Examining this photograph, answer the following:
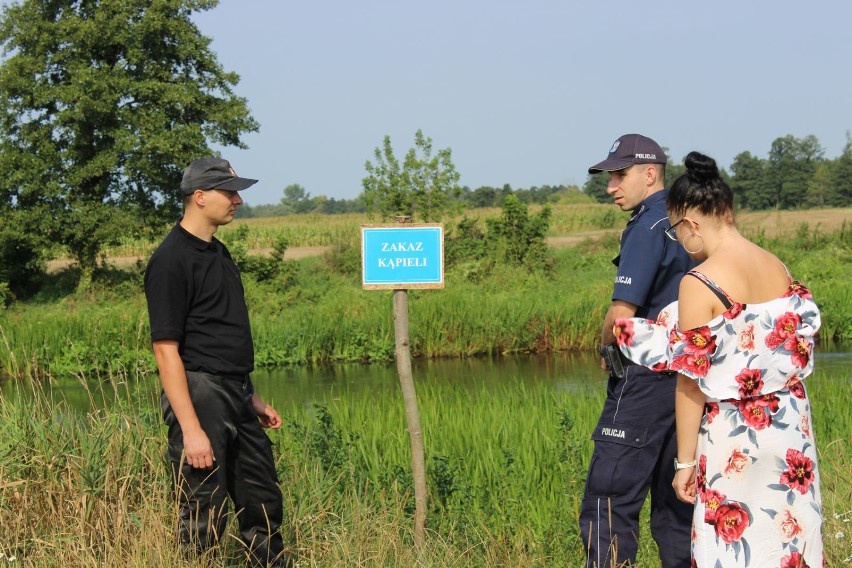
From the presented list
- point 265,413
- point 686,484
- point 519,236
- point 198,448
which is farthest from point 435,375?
point 686,484

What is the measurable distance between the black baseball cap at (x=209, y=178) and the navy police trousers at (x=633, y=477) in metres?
1.60

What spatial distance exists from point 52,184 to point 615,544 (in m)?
19.6

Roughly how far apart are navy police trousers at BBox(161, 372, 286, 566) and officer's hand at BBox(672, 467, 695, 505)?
5.23ft

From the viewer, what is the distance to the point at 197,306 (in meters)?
3.70

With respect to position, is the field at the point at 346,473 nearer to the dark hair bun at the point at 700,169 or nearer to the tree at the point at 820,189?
the dark hair bun at the point at 700,169

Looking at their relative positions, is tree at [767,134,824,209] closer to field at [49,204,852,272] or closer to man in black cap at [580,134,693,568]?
field at [49,204,852,272]

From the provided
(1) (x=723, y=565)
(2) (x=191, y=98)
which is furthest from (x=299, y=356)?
(1) (x=723, y=565)

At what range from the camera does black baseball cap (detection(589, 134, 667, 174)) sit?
377 cm

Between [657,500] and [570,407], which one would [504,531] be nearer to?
[657,500]

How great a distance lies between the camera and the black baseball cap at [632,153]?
3771mm

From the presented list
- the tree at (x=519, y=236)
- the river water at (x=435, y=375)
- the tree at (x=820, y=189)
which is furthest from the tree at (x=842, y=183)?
the river water at (x=435, y=375)

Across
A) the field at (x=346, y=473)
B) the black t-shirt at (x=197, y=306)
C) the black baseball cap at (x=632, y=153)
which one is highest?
the black baseball cap at (x=632, y=153)

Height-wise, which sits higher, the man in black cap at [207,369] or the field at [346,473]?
the man in black cap at [207,369]

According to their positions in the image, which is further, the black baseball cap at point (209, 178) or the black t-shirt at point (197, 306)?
the black baseball cap at point (209, 178)
